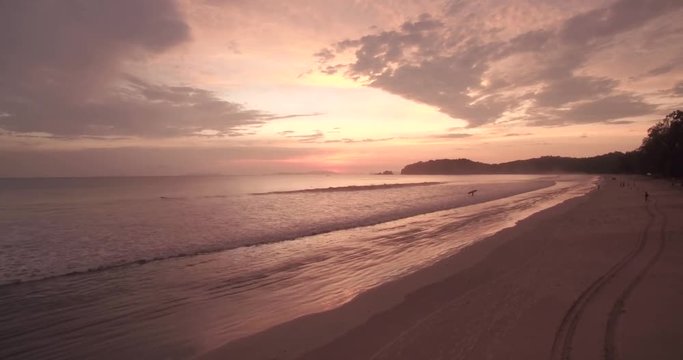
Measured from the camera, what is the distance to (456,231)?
785 inches

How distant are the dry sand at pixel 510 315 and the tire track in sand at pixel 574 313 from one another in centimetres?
2

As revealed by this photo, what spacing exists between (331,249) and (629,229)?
13.7m

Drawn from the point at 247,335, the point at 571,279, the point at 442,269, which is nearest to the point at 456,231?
the point at 442,269

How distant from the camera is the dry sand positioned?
5.86 metres

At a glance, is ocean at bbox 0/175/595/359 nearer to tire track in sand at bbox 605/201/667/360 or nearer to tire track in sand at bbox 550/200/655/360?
tire track in sand at bbox 550/200/655/360

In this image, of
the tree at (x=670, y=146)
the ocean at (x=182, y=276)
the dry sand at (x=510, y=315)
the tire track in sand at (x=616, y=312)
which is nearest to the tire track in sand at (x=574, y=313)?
the dry sand at (x=510, y=315)

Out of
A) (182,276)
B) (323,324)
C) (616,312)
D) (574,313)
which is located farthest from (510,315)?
(182,276)

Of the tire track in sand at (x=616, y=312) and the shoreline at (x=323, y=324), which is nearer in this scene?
the tire track in sand at (x=616, y=312)

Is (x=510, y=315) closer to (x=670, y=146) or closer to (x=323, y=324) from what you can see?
(x=323, y=324)

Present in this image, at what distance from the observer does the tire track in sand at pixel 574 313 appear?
5.67 m

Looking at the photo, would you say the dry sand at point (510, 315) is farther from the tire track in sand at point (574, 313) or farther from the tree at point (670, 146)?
the tree at point (670, 146)

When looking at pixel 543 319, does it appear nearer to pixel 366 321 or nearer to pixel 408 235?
pixel 366 321

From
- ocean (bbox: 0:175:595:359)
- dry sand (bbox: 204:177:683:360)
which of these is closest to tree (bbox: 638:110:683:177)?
ocean (bbox: 0:175:595:359)

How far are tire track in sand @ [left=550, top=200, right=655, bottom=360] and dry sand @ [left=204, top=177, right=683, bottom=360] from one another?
17mm
